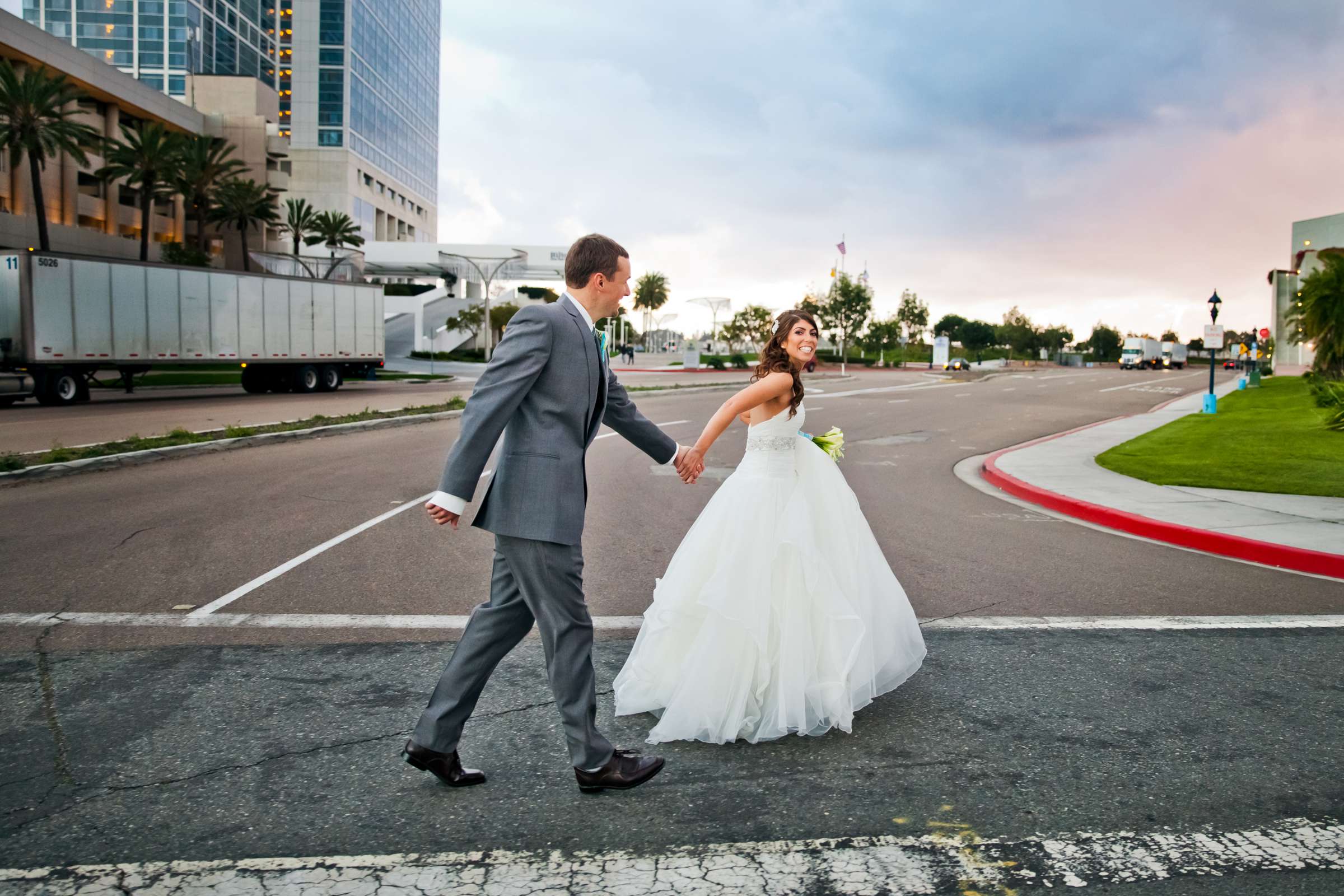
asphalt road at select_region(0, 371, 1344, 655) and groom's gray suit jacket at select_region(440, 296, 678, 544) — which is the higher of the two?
groom's gray suit jacket at select_region(440, 296, 678, 544)

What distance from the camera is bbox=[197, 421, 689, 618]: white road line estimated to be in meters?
6.32

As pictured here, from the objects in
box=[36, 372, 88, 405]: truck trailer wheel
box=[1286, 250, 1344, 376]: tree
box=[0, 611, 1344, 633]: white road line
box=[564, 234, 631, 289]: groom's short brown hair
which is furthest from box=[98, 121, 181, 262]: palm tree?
box=[564, 234, 631, 289]: groom's short brown hair

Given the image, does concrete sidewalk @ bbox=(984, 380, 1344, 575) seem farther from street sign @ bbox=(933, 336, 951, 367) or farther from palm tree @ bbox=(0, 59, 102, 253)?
street sign @ bbox=(933, 336, 951, 367)

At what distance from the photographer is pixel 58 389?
25.7m

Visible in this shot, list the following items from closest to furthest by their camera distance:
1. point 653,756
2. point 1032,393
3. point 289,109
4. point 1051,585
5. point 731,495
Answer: point 653,756, point 731,495, point 1051,585, point 1032,393, point 289,109

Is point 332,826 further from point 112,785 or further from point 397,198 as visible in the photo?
point 397,198

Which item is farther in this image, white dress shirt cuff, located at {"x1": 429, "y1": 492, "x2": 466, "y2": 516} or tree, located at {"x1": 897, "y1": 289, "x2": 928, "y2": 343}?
tree, located at {"x1": 897, "y1": 289, "x2": 928, "y2": 343}

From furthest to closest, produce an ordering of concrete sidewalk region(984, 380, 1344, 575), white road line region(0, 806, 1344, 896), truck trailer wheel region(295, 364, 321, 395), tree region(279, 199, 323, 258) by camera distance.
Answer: tree region(279, 199, 323, 258) < truck trailer wheel region(295, 364, 321, 395) < concrete sidewalk region(984, 380, 1344, 575) < white road line region(0, 806, 1344, 896)

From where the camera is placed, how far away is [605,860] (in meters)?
3.12

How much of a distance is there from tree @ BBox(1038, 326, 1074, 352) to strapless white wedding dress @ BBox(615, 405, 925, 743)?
16703 centimetres

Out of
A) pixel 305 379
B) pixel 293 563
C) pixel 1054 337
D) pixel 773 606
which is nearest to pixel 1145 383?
pixel 305 379

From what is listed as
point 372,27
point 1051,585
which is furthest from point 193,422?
point 372,27

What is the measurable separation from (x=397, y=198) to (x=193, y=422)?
4395 inches

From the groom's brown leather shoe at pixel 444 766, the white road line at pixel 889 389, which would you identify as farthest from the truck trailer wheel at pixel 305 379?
the groom's brown leather shoe at pixel 444 766
